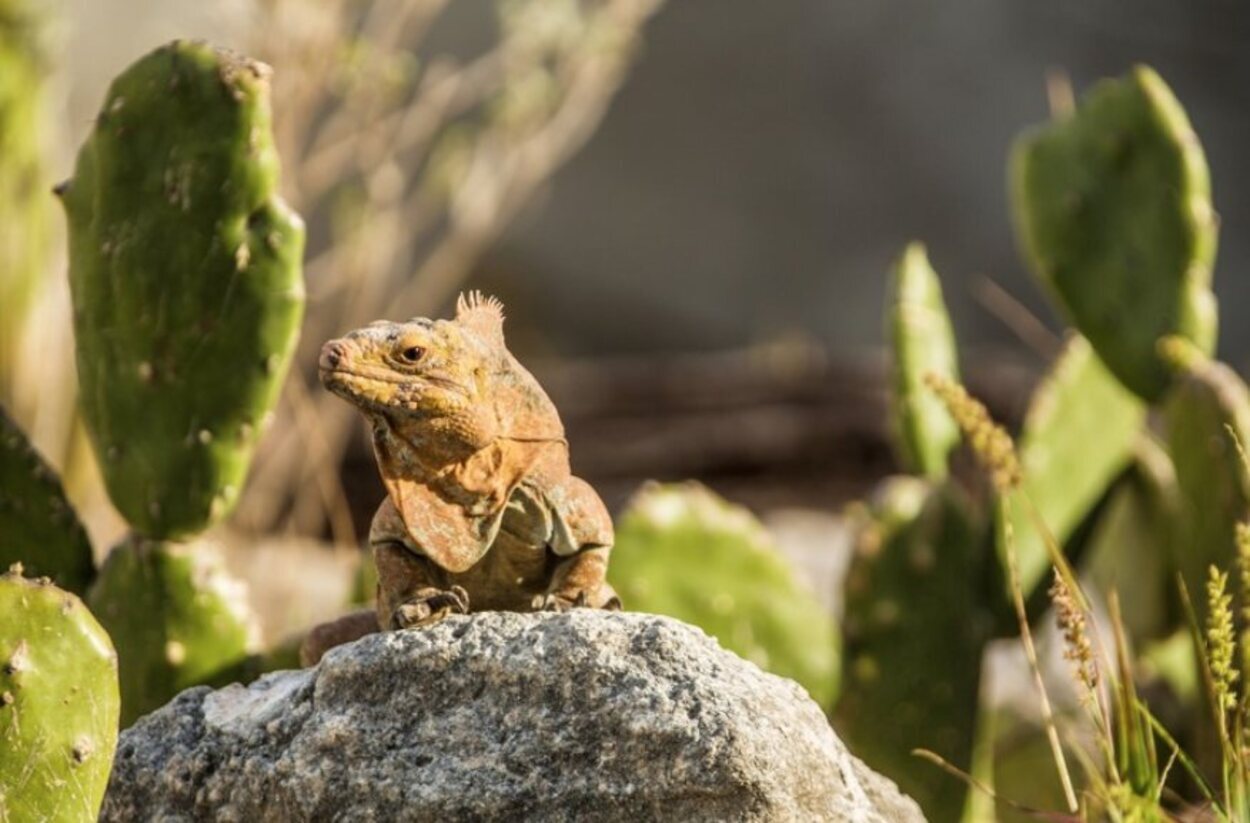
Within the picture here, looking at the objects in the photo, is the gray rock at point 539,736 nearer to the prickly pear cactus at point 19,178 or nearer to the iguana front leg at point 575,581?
the iguana front leg at point 575,581

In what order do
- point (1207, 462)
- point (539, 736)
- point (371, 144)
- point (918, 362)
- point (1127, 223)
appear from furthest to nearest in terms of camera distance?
point (371, 144) → point (1127, 223) → point (918, 362) → point (1207, 462) → point (539, 736)

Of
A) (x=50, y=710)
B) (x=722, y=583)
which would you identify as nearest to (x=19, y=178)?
(x=722, y=583)

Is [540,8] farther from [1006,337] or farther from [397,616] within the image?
[1006,337]

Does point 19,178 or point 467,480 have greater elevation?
point 467,480

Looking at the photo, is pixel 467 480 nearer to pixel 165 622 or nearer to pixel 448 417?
pixel 448 417

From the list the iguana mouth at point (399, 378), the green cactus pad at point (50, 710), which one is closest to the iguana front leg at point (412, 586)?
the iguana mouth at point (399, 378)
